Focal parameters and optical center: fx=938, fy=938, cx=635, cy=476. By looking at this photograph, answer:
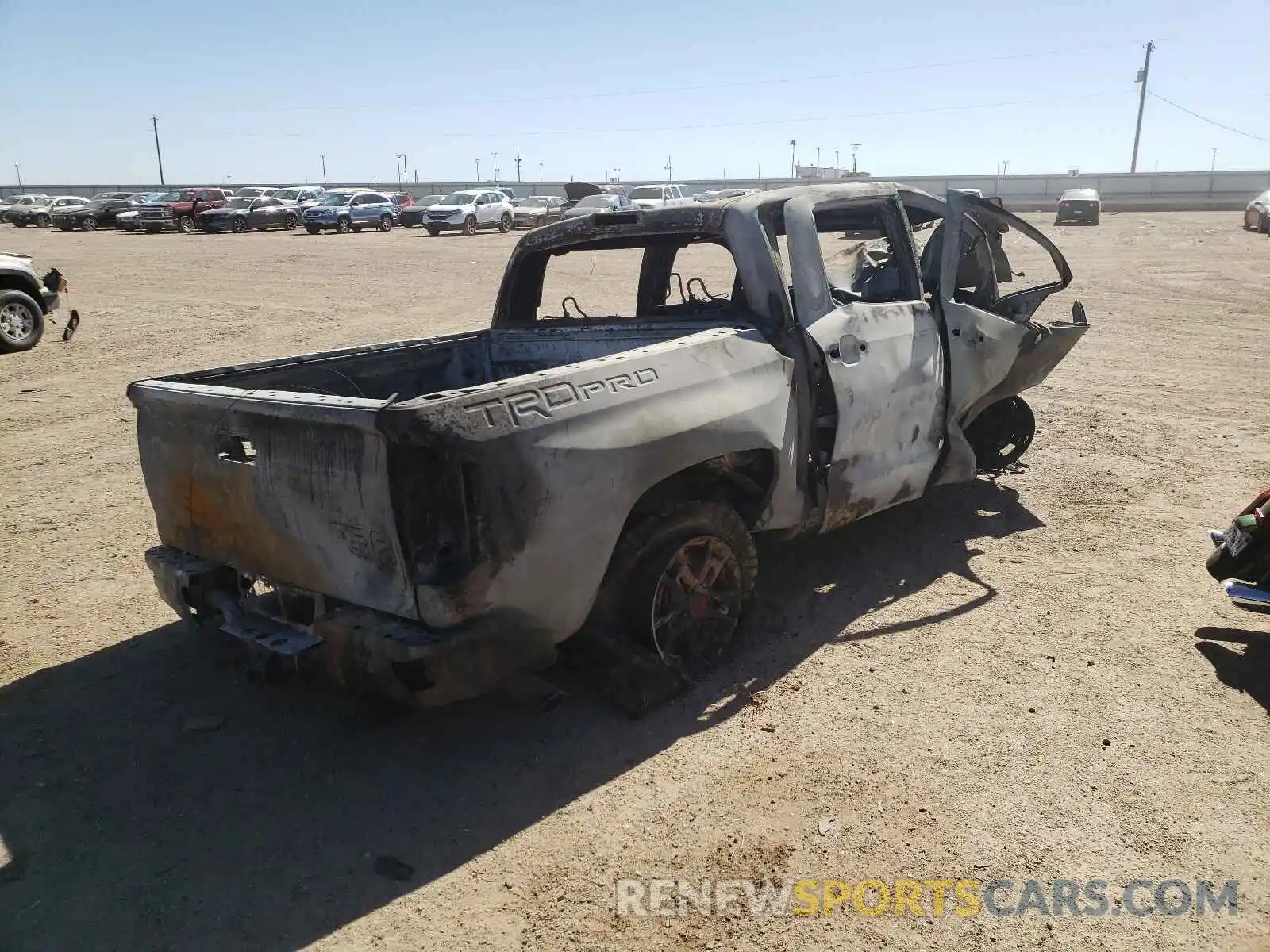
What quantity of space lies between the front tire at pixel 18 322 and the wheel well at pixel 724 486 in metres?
11.2

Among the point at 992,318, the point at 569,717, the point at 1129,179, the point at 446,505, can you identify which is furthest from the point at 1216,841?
the point at 1129,179

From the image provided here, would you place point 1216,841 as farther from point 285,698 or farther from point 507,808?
point 285,698

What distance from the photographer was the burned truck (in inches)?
121

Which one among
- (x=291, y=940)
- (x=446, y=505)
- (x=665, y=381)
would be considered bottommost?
(x=291, y=940)

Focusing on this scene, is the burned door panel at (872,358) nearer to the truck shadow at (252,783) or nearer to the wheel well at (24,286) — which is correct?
the truck shadow at (252,783)

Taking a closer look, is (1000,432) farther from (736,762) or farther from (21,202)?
(21,202)

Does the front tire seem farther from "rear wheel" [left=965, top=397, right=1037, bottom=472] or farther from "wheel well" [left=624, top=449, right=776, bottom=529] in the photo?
"rear wheel" [left=965, top=397, right=1037, bottom=472]

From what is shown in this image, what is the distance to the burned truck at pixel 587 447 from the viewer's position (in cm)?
308

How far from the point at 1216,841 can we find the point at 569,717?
2.23m

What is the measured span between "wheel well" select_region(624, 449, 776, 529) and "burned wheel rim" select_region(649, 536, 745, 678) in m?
0.23

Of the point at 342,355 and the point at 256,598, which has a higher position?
the point at 342,355

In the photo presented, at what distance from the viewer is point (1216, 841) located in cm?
292

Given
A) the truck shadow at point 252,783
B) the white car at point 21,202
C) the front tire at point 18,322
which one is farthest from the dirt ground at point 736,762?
the white car at point 21,202

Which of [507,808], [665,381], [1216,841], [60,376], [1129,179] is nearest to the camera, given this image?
[1216,841]
